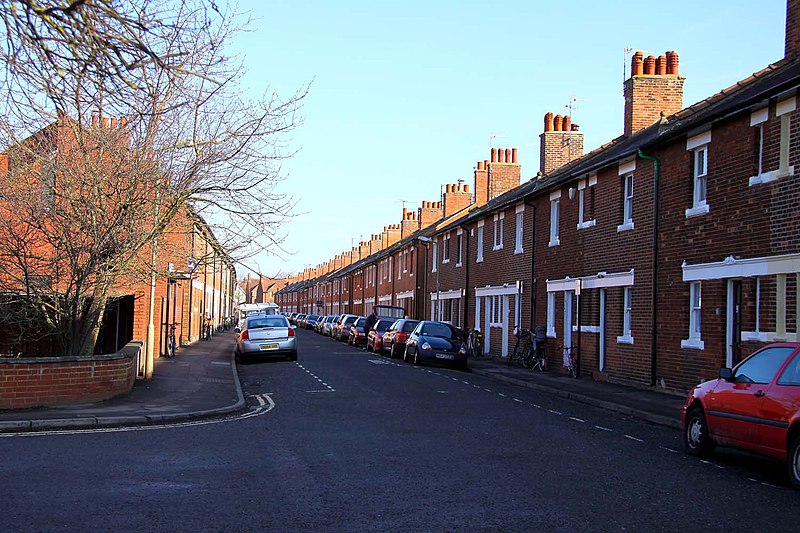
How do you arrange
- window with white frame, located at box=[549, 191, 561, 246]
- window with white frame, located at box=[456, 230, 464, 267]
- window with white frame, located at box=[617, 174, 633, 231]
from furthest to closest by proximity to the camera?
1. window with white frame, located at box=[456, 230, 464, 267]
2. window with white frame, located at box=[549, 191, 561, 246]
3. window with white frame, located at box=[617, 174, 633, 231]

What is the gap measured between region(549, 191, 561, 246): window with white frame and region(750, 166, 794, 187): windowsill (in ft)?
35.8

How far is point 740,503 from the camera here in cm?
823

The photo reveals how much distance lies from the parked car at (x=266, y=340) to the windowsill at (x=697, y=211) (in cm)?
1494

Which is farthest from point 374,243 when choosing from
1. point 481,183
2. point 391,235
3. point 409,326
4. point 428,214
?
point 409,326

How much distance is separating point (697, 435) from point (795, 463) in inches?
92.0

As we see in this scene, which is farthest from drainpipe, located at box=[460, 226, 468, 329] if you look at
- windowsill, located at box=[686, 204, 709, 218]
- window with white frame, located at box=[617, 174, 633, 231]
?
windowsill, located at box=[686, 204, 709, 218]

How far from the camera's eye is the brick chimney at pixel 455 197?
5572 cm

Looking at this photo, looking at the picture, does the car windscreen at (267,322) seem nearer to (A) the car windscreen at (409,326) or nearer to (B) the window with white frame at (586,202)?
(A) the car windscreen at (409,326)

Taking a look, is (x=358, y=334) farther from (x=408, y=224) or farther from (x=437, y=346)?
(x=408, y=224)

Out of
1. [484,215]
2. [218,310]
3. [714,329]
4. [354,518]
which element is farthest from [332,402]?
[218,310]

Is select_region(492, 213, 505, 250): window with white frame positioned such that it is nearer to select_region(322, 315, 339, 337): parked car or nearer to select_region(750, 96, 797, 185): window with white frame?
select_region(750, 96, 797, 185): window with white frame

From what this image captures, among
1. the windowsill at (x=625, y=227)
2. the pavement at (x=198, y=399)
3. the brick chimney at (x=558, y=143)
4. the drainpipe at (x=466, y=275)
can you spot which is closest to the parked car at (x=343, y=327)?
the drainpipe at (x=466, y=275)

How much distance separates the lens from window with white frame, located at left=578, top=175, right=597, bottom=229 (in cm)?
2444

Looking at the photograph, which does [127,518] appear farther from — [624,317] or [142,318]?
[142,318]
